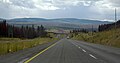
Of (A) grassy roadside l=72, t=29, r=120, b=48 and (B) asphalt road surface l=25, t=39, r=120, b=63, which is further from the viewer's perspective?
(A) grassy roadside l=72, t=29, r=120, b=48

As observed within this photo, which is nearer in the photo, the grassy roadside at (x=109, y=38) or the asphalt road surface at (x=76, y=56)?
the asphalt road surface at (x=76, y=56)

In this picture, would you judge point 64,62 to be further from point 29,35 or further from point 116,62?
point 29,35

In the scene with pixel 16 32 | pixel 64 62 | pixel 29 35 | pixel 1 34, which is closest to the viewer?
pixel 64 62

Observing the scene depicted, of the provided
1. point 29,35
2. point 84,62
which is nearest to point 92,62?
point 84,62

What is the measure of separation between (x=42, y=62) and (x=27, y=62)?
2.89 ft

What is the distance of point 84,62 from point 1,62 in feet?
15.9

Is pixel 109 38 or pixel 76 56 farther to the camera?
pixel 109 38

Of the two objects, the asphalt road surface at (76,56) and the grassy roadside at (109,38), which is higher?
the asphalt road surface at (76,56)

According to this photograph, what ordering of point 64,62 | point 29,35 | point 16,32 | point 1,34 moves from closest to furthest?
point 64,62 → point 1,34 → point 16,32 → point 29,35

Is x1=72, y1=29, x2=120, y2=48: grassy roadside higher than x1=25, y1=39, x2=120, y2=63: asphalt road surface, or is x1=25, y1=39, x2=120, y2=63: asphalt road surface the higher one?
x1=25, y1=39, x2=120, y2=63: asphalt road surface

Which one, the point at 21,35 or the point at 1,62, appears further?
the point at 21,35

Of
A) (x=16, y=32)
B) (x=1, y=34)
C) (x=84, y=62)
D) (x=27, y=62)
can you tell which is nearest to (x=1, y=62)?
(x=27, y=62)

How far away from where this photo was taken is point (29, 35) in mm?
197875

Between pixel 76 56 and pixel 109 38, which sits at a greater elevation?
pixel 76 56
